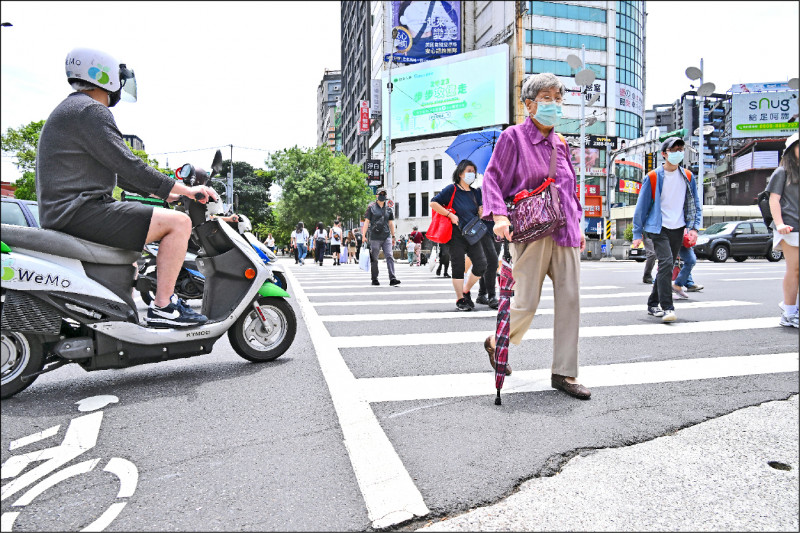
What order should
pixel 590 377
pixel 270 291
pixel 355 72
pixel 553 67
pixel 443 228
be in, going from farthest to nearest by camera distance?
pixel 355 72 < pixel 553 67 < pixel 443 228 < pixel 270 291 < pixel 590 377

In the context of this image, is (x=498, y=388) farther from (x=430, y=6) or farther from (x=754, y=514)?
(x=430, y=6)

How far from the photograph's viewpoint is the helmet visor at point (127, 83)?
9.92 feet

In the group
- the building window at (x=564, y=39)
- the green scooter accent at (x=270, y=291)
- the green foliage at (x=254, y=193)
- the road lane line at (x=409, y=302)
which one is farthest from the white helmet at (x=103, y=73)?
the green foliage at (x=254, y=193)

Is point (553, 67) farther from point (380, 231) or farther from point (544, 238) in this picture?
point (544, 238)

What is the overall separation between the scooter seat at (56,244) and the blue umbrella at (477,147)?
26.0 feet

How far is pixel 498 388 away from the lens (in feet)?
10.5

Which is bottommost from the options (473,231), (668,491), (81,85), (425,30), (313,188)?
(668,491)

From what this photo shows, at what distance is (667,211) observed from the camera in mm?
6184

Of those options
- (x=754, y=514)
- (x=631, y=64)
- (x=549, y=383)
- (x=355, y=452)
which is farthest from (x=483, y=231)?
(x=631, y=64)

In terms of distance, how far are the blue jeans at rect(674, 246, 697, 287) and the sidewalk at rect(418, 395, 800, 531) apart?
5.63 meters

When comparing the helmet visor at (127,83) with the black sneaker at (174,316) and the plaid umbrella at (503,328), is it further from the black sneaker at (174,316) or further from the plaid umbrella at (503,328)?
the plaid umbrella at (503,328)

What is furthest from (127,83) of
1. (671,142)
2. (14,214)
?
(671,142)

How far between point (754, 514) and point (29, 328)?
3.32 meters

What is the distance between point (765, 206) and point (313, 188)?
149 feet
